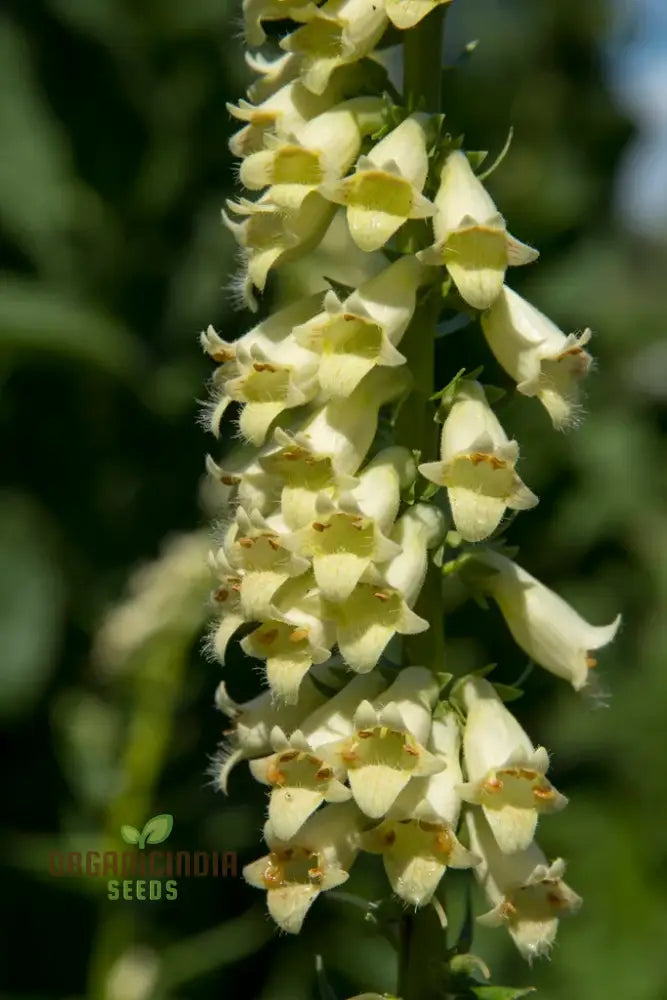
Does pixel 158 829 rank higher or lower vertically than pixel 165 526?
higher

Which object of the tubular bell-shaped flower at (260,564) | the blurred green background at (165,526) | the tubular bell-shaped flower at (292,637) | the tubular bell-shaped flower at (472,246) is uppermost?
the tubular bell-shaped flower at (472,246)

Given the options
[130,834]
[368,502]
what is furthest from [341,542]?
[130,834]

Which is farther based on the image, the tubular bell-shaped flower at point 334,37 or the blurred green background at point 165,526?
the blurred green background at point 165,526

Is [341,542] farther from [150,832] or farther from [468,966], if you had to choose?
[150,832]

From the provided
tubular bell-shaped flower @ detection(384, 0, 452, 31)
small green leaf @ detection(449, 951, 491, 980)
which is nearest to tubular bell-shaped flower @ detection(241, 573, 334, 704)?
small green leaf @ detection(449, 951, 491, 980)

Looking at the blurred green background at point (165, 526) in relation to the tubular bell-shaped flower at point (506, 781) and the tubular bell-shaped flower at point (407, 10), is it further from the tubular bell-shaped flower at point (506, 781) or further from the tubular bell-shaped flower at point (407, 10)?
the tubular bell-shaped flower at point (407, 10)

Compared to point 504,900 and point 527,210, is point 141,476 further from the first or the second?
point 504,900

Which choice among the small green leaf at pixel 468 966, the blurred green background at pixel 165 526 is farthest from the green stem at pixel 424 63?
the blurred green background at pixel 165 526
